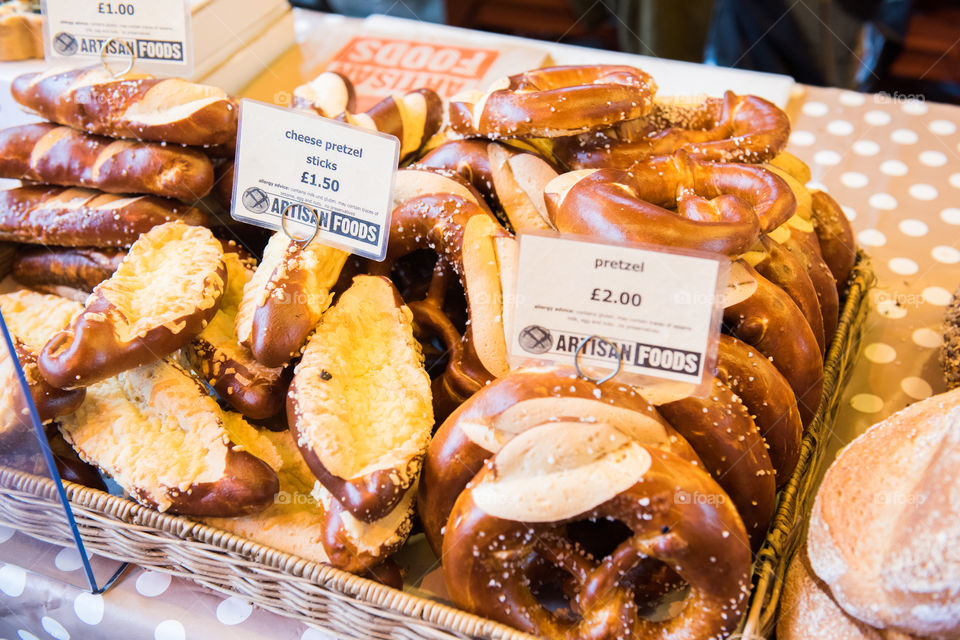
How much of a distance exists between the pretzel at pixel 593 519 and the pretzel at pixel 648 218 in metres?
0.31

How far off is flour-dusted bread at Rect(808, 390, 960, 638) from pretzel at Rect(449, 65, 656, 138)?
0.67 metres

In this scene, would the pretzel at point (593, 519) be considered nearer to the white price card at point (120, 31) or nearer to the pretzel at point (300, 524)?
the pretzel at point (300, 524)

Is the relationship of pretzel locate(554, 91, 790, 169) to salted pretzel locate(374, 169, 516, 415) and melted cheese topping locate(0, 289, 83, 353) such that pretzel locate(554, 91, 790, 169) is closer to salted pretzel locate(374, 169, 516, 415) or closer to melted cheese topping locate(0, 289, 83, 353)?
salted pretzel locate(374, 169, 516, 415)

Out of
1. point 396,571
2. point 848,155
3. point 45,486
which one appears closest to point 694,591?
point 396,571

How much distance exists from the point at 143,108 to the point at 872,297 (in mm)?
1629

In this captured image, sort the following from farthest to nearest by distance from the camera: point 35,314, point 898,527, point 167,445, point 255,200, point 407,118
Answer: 1. point 407,118
2. point 35,314
3. point 255,200
4. point 167,445
5. point 898,527

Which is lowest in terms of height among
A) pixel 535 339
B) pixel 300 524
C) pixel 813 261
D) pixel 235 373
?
pixel 300 524

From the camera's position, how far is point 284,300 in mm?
1250

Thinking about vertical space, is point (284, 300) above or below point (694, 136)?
below

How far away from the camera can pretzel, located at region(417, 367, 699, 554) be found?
1.03m

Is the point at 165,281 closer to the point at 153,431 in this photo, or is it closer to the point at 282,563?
the point at 153,431

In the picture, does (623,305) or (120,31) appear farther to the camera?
(120,31)

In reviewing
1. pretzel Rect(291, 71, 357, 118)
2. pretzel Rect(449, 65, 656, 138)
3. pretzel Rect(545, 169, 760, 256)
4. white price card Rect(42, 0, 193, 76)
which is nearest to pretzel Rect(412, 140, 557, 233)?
pretzel Rect(449, 65, 656, 138)

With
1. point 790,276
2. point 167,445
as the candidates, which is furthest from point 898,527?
point 167,445
